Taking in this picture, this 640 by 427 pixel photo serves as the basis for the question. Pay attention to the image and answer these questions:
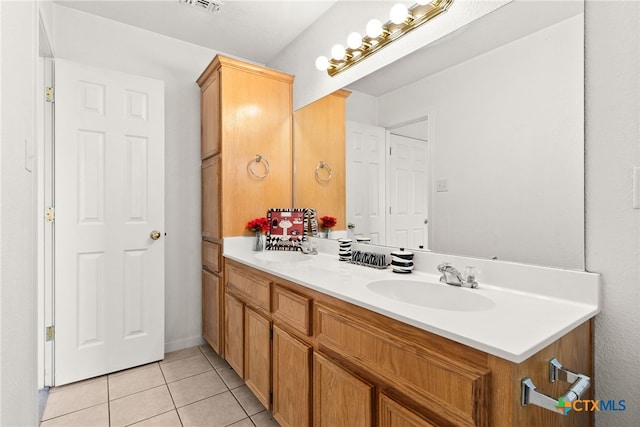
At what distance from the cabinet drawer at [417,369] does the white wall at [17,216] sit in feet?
3.31

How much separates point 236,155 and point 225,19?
995 mm

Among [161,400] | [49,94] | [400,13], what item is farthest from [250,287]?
[49,94]

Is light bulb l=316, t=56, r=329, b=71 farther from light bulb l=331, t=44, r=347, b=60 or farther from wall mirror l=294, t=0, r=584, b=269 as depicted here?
wall mirror l=294, t=0, r=584, b=269

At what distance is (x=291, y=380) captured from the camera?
143 cm

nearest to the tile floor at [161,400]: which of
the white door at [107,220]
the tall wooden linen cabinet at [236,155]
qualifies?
the white door at [107,220]

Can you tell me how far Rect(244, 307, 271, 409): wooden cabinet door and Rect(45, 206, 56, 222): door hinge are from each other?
4.64ft

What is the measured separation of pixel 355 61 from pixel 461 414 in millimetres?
1812

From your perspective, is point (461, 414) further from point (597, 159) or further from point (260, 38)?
point (260, 38)

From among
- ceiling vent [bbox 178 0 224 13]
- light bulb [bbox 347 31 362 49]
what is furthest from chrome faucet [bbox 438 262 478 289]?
ceiling vent [bbox 178 0 224 13]

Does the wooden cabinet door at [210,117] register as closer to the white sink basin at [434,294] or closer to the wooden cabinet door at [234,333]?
the wooden cabinet door at [234,333]

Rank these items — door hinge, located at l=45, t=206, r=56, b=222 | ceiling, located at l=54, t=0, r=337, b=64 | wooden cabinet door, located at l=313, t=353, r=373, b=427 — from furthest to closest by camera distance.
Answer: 1. ceiling, located at l=54, t=0, r=337, b=64
2. door hinge, located at l=45, t=206, r=56, b=222
3. wooden cabinet door, located at l=313, t=353, r=373, b=427

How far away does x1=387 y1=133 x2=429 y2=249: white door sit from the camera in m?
1.53

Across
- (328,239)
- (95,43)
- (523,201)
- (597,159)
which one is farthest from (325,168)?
(95,43)

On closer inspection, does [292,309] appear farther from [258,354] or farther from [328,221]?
[328,221]
